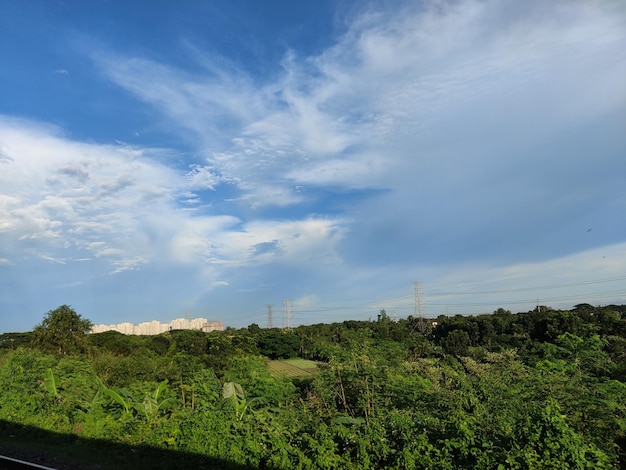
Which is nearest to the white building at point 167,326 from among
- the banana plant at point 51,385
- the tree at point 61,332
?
the tree at point 61,332

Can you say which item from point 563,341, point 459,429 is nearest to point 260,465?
point 459,429

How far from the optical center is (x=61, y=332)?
3338 cm

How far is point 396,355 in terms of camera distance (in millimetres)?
15445

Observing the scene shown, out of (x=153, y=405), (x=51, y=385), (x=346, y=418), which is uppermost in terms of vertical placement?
(x=51, y=385)

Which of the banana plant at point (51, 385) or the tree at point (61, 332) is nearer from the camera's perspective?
the banana plant at point (51, 385)

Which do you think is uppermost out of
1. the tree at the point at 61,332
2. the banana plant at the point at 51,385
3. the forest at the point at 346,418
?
the tree at the point at 61,332

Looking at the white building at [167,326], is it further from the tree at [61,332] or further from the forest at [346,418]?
the forest at [346,418]

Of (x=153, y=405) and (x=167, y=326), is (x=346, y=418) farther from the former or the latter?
(x=167, y=326)

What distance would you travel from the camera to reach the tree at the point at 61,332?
1284 inches

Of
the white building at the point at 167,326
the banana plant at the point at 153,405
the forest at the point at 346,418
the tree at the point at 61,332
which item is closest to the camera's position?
the forest at the point at 346,418

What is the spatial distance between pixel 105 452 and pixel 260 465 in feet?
13.0

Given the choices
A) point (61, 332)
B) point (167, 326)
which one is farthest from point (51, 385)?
point (167, 326)

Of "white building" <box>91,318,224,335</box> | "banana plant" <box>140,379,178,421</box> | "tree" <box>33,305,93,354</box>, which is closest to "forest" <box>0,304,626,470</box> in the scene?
"banana plant" <box>140,379,178,421</box>

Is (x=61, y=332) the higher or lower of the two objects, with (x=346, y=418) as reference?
higher
